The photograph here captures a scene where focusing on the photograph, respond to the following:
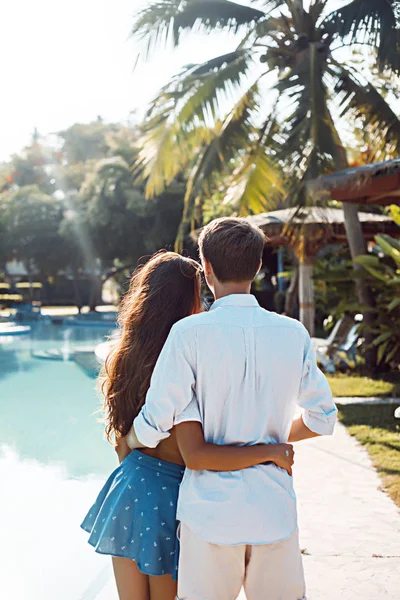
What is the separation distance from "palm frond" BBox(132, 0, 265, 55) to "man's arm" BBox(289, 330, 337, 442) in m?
10.7

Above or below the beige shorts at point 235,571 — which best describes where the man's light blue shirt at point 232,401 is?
above

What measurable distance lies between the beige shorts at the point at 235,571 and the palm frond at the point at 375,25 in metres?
9.39

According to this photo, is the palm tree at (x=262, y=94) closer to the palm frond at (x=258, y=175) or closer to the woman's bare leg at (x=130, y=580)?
the palm frond at (x=258, y=175)

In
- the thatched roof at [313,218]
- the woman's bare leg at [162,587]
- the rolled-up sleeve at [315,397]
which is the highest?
the rolled-up sleeve at [315,397]

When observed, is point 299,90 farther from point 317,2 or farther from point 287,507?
point 287,507

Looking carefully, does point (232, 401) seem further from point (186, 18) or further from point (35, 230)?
point (35, 230)

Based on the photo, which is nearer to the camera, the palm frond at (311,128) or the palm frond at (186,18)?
the palm frond at (311,128)

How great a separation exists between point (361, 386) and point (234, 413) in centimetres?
779

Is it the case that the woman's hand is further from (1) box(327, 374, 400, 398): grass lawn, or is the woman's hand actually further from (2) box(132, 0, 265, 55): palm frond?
(2) box(132, 0, 265, 55): palm frond

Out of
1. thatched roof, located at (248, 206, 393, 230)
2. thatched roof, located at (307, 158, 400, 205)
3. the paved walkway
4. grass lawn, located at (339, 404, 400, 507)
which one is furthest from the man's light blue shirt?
thatched roof, located at (248, 206, 393, 230)

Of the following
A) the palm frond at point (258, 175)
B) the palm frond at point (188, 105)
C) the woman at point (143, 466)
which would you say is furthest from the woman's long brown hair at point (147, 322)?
the palm frond at point (188, 105)

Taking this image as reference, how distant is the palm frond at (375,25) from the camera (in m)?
9.77

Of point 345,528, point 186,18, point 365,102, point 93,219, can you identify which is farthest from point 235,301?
point 93,219

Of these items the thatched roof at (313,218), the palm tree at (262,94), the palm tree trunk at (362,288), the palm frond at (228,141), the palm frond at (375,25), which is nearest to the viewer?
the palm frond at (375,25)
